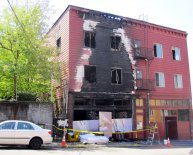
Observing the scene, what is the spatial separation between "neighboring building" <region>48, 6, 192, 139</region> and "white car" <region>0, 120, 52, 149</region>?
657 centimetres

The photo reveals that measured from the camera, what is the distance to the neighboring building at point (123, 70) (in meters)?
24.5

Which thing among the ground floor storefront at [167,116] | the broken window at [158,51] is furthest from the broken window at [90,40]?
the broken window at [158,51]

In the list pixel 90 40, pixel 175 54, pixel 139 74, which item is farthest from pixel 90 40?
pixel 175 54

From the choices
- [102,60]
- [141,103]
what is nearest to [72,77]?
[102,60]

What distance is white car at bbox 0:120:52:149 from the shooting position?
1619 centimetres

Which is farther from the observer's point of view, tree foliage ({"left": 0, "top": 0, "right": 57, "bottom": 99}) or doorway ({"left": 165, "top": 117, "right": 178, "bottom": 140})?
doorway ({"left": 165, "top": 117, "right": 178, "bottom": 140})

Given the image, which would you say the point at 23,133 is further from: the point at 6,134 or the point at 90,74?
the point at 90,74

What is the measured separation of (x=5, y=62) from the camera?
22.4m

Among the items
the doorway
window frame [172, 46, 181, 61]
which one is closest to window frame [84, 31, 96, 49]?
window frame [172, 46, 181, 61]

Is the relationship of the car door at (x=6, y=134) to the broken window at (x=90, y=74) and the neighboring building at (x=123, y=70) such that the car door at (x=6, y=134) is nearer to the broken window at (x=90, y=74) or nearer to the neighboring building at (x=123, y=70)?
the neighboring building at (x=123, y=70)

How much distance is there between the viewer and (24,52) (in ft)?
75.3

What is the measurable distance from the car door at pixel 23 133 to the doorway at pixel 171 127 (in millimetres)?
15345

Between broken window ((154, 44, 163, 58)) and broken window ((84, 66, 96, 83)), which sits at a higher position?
broken window ((154, 44, 163, 58))

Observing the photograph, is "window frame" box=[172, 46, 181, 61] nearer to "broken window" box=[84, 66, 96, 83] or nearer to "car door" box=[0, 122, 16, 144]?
"broken window" box=[84, 66, 96, 83]
